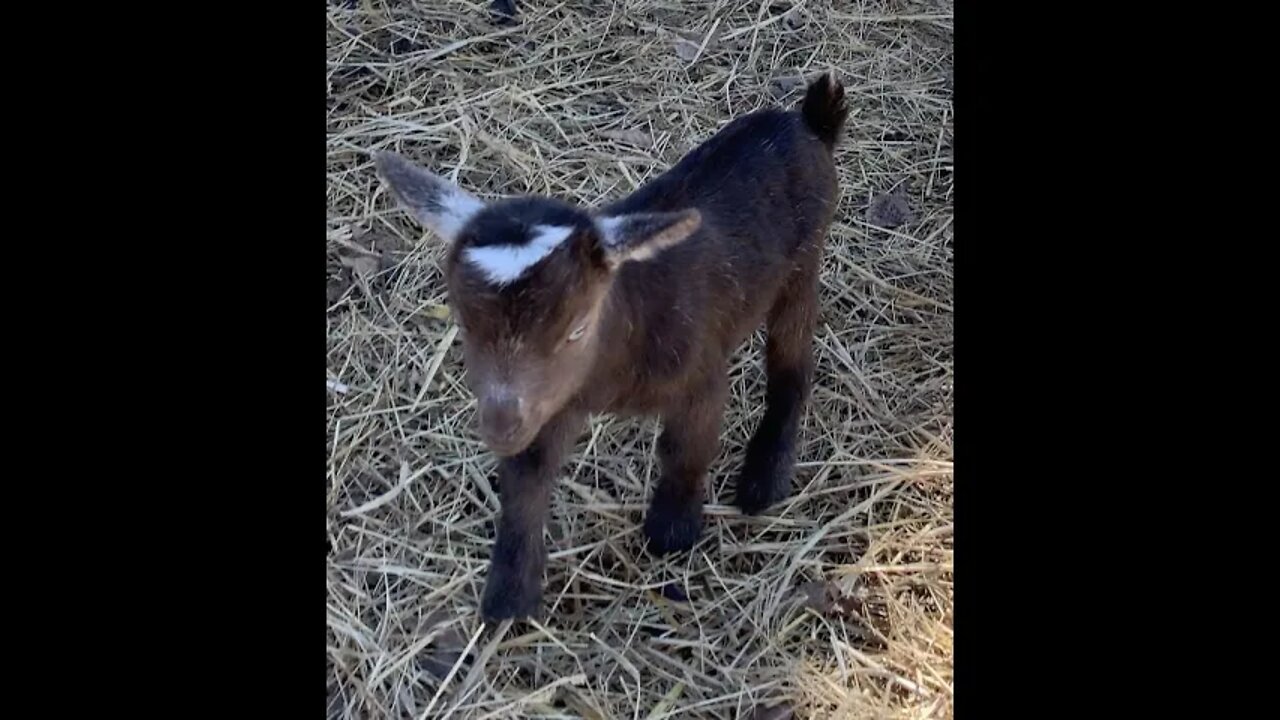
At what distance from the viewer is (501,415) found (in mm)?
2312

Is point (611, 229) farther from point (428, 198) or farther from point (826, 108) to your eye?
point (826, 108)

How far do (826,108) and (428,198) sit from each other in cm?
132

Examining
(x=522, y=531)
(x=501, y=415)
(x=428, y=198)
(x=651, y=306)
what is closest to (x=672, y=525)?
(x=522, y=531)

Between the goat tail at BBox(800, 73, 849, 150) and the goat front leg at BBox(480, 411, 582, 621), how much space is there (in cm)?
122

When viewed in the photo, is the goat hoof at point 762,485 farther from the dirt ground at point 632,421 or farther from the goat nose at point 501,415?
the goat nose at point 501,415

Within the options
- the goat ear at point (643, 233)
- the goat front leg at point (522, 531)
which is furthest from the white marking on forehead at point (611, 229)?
the goat front leg at point (522, 531)

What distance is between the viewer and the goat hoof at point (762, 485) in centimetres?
334

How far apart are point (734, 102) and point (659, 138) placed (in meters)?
0.47

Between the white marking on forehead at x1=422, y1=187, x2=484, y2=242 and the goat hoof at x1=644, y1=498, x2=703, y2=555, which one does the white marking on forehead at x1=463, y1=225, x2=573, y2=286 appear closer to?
the white marking on forehead at x1=422, y1=187, x2=484, y2=242

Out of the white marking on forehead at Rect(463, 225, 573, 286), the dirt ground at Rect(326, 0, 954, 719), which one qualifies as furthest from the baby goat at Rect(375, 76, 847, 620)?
the dirt ground at Rect(326, 0, 954, 719)

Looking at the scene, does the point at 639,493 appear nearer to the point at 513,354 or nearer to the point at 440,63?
the point at 513,354

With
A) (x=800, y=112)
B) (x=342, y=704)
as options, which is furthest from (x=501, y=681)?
(x=800, y=112)

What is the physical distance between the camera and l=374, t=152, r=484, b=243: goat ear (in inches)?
98.3

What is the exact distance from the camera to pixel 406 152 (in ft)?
14.4
